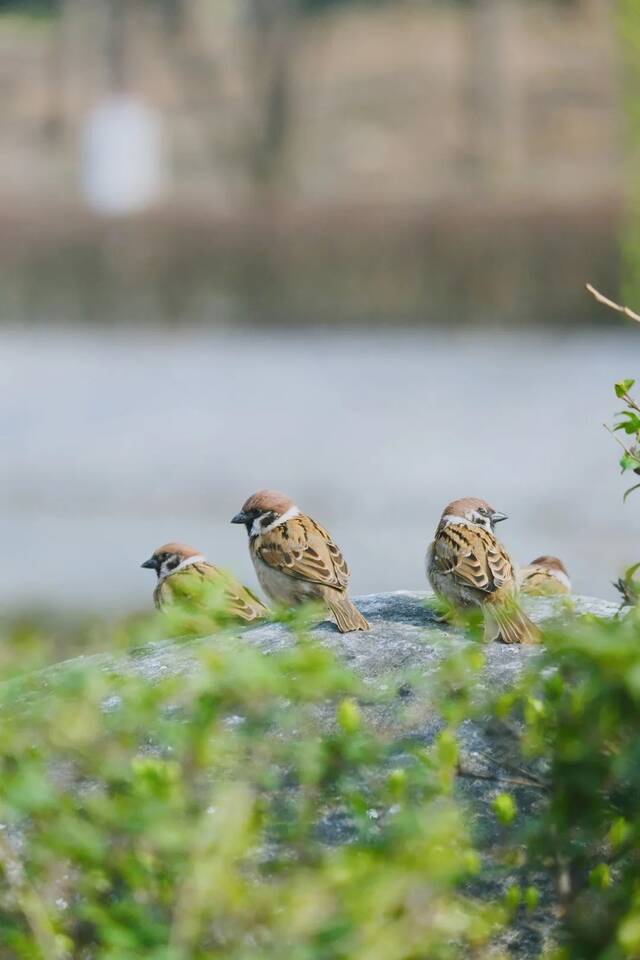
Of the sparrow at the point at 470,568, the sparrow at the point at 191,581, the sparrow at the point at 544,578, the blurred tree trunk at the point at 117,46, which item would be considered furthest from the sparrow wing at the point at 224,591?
the blurred tree trunk at the point at 117,46

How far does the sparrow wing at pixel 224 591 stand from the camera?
473cm

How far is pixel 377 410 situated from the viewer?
17688 millimetres

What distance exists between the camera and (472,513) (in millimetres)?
5102

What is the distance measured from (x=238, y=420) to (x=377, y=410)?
137cm

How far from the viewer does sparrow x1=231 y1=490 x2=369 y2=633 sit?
5195 millimetres

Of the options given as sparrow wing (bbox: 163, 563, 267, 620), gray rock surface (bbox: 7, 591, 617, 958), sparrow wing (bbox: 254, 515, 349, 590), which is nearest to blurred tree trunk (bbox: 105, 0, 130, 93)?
sparrow wing (bbox: 254, 515, 349, 590)

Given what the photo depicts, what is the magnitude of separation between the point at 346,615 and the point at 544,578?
3.88 ft

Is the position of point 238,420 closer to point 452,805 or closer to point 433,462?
point 433,462

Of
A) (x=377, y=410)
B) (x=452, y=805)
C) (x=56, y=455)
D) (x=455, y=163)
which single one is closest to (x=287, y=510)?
(x=452, y=805)

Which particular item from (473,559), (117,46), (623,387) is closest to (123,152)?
(117,46)

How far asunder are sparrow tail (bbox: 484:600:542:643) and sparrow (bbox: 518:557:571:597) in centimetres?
96

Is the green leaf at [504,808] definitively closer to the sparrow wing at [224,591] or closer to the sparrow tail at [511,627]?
the sparrow tail at [511,627]

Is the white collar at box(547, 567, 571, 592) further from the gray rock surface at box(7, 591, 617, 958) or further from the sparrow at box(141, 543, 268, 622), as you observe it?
the sparrow at box(141, 543, 268, 622)

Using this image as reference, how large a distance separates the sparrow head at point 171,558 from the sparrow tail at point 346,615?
3.10 ft
